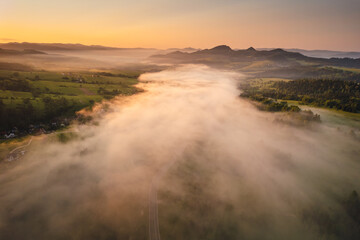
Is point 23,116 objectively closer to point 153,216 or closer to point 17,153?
point 17,153

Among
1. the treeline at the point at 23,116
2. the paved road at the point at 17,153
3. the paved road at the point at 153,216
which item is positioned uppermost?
the treeline at the point at 23,116

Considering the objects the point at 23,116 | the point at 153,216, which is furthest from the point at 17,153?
the point at 153,216

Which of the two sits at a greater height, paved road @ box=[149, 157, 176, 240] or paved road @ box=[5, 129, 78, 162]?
paved road @ box=[5, 129, 78, 162]

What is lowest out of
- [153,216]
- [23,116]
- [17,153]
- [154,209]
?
[153,216]

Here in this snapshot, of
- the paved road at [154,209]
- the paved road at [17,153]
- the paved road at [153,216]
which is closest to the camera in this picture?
the paved road at [153,216]

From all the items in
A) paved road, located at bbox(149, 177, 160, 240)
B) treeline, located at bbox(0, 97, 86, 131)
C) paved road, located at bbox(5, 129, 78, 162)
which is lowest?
paved road, located at bbox(149, 177, 160, 240)

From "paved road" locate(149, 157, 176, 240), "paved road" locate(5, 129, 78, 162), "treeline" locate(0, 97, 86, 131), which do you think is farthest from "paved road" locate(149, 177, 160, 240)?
"treeline" locate(0, 97, 86, 131)

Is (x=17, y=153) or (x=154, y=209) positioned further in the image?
(x=17, y=153)

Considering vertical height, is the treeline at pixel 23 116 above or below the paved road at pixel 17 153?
above

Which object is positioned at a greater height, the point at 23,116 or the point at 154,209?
the point at 23,116

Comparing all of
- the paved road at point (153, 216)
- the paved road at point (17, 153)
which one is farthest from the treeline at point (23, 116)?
the paved road at point (153, 216)

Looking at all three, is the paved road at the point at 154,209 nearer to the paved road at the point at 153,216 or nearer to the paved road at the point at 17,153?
the paved road at the point at 153,216

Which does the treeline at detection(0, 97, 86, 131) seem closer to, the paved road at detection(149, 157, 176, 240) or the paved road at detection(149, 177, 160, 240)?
the paved road at detection(149, 157, 176, 240)
